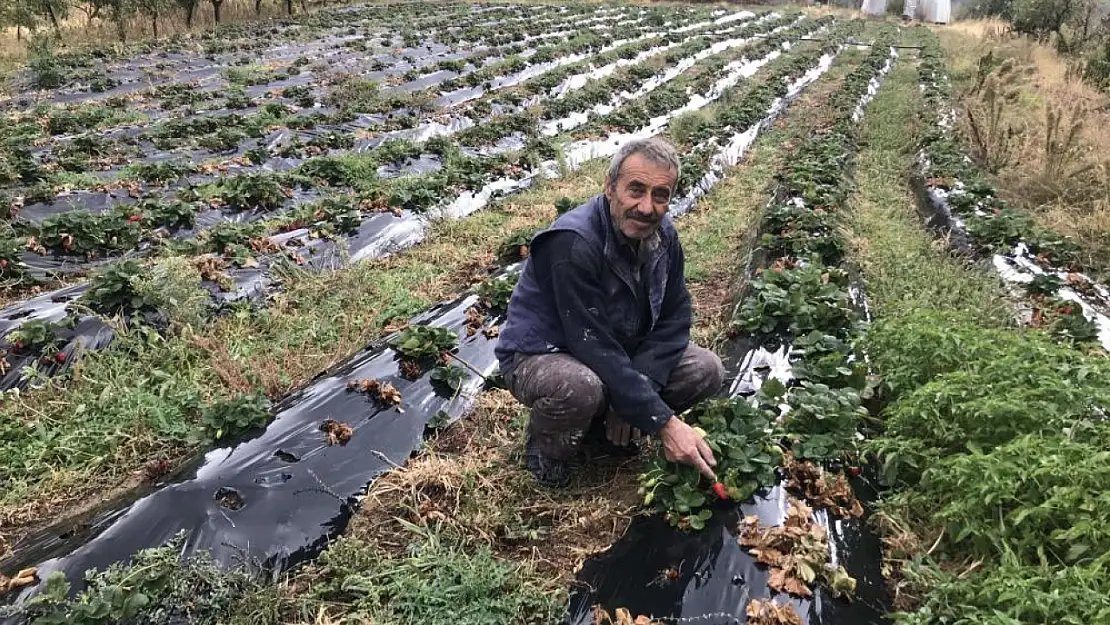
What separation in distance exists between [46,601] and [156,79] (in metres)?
14.6

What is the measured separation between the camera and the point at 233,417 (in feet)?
11.5

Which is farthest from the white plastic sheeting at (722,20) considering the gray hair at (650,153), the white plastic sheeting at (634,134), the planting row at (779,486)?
the gray hair at (650,153)

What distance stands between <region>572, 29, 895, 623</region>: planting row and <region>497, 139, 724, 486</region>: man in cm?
21

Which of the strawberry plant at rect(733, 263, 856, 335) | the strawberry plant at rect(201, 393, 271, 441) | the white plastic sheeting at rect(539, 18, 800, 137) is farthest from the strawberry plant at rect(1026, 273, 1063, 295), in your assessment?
the white plastic sheeting at rect(539, 18, 800, 137)

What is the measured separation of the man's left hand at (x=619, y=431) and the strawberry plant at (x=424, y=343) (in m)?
1.56

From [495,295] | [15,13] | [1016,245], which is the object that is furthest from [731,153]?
[15,13]

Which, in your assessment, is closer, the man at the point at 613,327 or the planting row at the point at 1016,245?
the man at the point at 613,327

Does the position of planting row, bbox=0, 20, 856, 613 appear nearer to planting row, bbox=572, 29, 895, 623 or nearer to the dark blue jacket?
the dark blue jacket

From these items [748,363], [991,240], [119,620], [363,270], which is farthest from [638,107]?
[119,620]

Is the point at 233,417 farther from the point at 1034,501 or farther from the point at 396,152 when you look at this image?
the point at 396,152

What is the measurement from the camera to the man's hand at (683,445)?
2.75m

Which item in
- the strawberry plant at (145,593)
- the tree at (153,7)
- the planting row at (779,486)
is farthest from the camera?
the tree at (153,7)

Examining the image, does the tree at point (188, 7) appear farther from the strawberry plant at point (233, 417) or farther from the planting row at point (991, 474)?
the planting row at point (991, 474)

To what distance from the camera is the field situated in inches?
101
